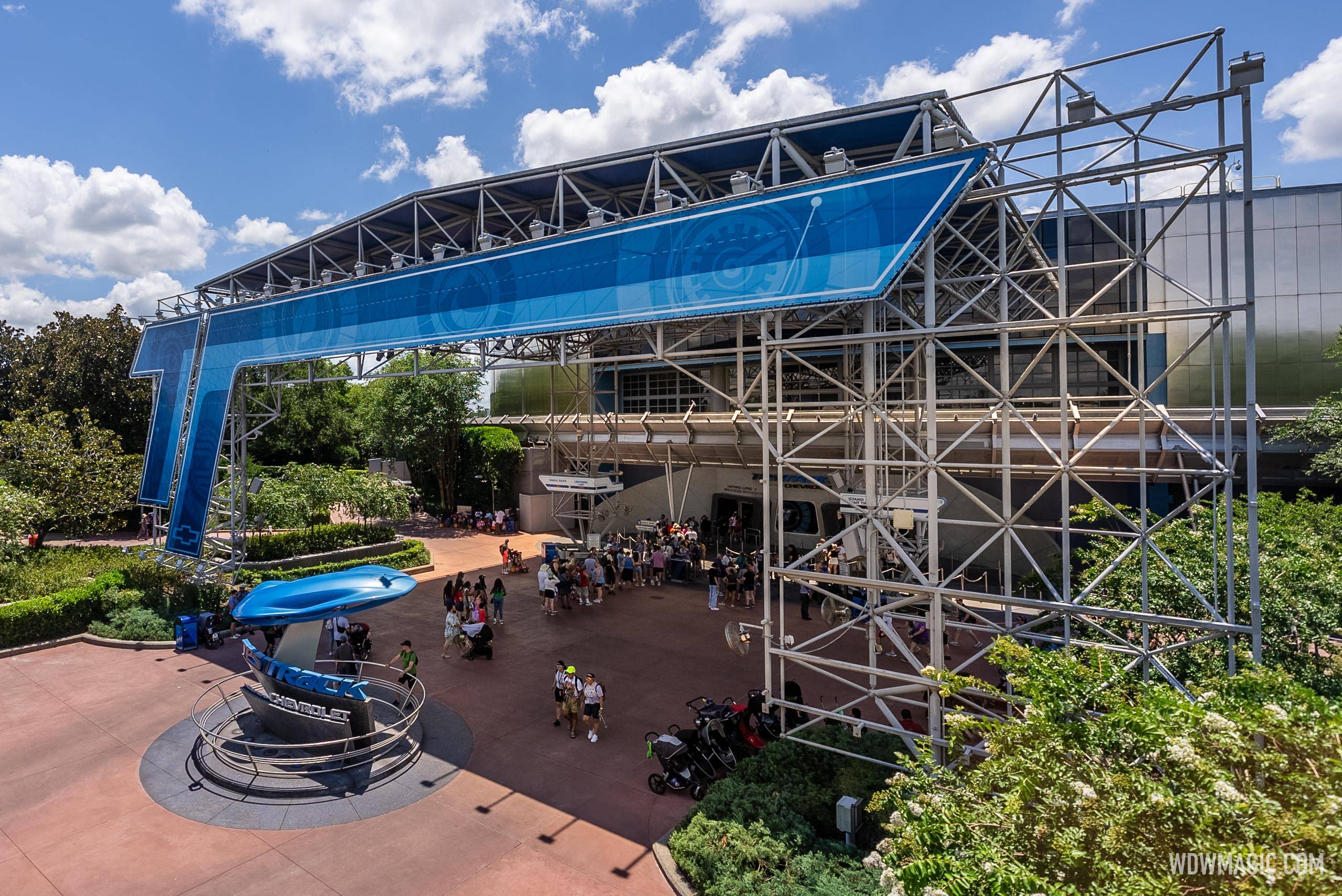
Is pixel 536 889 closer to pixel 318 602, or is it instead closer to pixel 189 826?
pixel 189 826

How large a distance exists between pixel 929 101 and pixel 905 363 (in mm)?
3943

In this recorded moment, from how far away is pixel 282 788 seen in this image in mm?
9656

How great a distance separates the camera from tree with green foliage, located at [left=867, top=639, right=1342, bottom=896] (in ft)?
12.0

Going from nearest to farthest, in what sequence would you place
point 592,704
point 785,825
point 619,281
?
1. point 785,825
2. point 592,704
3. point 619,281

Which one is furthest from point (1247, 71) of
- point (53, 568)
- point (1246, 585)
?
point (53, 568)

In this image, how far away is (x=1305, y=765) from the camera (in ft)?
13.7

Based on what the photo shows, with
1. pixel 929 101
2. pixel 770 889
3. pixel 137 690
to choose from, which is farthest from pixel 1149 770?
pixel 137 690

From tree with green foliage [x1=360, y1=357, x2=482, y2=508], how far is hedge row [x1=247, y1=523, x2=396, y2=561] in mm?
6653

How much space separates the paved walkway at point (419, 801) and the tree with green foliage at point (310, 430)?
3027 cm

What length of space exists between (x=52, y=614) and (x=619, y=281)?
1553 cm

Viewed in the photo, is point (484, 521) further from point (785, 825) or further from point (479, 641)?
point (785, 825)

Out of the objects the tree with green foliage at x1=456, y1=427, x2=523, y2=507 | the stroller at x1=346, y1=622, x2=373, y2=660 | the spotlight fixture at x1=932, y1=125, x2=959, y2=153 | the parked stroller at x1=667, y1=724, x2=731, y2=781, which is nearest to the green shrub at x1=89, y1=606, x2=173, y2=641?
the stroller at x1=346, y1=622, x2=373, y2=660

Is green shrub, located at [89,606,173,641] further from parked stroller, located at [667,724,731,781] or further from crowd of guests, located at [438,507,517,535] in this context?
crowd of guests, located at [438,507,517,535]

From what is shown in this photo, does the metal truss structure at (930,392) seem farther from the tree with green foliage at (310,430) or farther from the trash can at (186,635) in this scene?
the tree with green foliage at (310,430)
